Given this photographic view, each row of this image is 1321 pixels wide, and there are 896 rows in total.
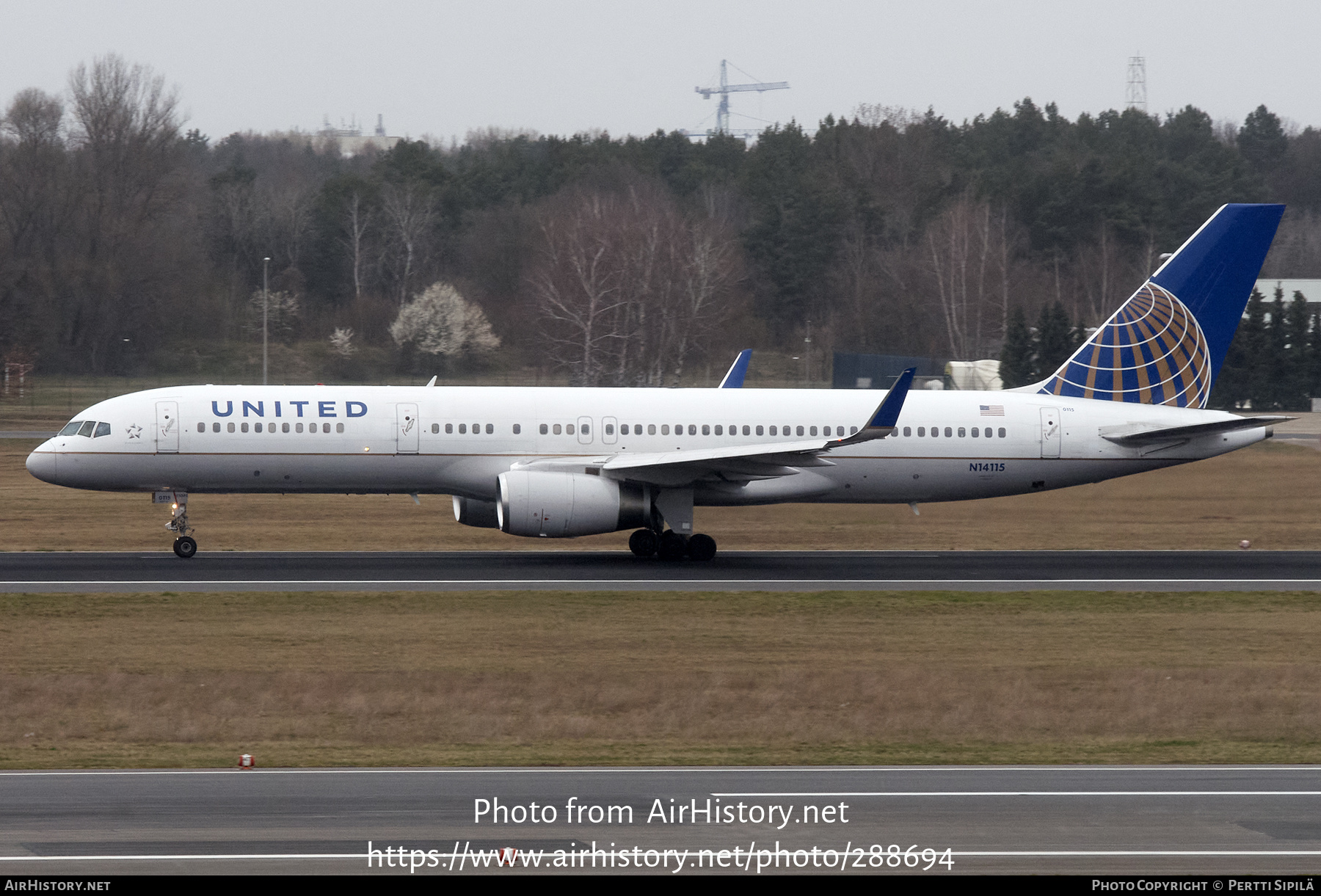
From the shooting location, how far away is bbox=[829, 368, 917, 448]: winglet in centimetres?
2834

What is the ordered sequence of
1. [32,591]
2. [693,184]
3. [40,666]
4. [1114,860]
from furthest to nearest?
[693,184] → [32,591] → [40,666] → [1114,860]

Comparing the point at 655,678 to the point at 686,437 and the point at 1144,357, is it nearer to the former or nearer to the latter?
the point at 686,437

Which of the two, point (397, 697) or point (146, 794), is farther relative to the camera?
point (397, 697)

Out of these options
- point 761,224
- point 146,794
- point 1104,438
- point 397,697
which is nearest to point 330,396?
point 397,697

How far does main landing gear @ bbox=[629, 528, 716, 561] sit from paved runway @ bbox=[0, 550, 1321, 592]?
340 mm

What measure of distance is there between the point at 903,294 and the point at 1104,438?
59191 millimetres

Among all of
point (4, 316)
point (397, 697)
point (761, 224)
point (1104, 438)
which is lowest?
point (397, 697)

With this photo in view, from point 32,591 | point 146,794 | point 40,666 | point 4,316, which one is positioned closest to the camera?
point 146,794

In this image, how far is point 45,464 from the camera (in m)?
30.3

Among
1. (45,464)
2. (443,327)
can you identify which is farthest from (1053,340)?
(45,464)

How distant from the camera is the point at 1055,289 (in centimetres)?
9188

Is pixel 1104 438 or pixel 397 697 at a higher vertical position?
pixel 1104 438

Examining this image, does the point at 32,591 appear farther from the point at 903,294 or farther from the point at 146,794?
the point at 903,294

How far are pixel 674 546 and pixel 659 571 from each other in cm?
176
